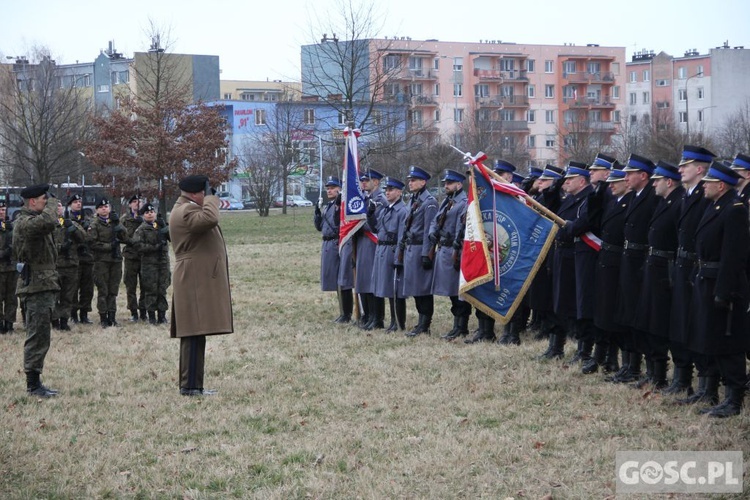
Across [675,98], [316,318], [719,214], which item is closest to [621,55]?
[675,98]

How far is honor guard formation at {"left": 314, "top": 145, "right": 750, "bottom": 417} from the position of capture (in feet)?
26.4

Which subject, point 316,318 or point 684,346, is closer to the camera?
point 684,346

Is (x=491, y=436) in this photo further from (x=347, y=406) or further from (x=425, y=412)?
(x=347, y=406)

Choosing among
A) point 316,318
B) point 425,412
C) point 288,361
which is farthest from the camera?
point 316,318

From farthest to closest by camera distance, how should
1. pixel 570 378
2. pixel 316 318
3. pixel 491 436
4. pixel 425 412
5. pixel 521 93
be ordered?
pixel 521 93 < pixel 316 318 < pixel 570 378 < pixel 425 412 < pixel 491 436

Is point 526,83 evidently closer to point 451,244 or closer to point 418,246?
point 418,246

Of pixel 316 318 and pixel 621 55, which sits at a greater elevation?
pixel 621 55

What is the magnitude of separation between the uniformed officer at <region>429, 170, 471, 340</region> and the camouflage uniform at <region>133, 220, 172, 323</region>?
438cm

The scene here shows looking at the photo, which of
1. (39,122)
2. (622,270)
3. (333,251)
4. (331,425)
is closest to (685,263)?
(622,270)

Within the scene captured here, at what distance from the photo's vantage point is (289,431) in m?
8.17

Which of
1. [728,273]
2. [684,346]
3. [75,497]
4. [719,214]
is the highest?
[719,214]

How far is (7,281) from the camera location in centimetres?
1432

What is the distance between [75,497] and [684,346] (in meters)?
5.32
